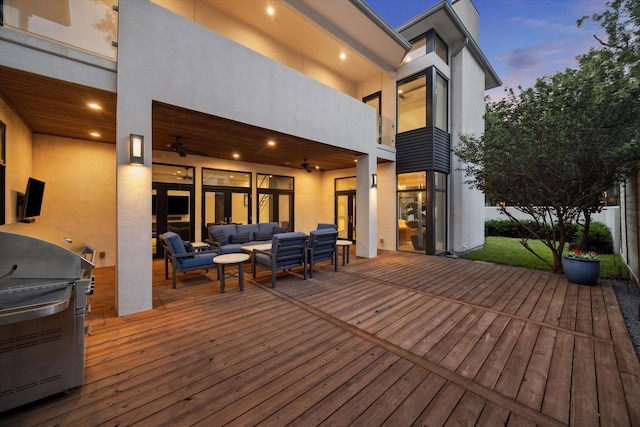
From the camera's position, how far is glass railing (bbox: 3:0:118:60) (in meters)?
2.95

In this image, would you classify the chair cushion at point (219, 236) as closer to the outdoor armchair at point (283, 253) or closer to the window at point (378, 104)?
the outdoor armchair at point (283, 253)

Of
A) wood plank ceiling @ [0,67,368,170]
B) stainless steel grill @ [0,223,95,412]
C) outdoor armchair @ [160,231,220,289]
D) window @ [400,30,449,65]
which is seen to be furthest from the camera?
window @ [400,30,449,65]

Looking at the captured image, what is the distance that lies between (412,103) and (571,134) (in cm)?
472

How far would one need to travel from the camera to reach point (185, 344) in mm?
2699

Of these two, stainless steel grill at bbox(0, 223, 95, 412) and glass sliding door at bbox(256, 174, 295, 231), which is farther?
glass sliding door at bbox(256, 174, 295, 231)

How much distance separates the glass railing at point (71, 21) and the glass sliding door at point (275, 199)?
5.99 m

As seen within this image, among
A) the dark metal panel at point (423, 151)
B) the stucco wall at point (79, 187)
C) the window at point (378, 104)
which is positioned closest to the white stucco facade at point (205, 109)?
the stucco wall at point (79, 187)

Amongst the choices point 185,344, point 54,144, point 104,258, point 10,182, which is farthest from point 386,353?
point 54,144

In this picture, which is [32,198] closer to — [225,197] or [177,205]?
[177,205]

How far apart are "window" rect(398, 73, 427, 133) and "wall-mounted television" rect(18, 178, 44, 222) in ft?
30.1

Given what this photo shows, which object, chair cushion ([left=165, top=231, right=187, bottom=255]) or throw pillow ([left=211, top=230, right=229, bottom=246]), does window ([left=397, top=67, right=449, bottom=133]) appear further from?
chair cushion ([left=165, top=231, right=187, bottom=255])

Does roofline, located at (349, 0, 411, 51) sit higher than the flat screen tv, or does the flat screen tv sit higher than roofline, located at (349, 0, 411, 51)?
roofline, located at (349, 0, 411, 51)

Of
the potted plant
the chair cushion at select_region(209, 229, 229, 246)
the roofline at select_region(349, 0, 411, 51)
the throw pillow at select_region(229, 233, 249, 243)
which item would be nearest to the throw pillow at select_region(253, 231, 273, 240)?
the throw pillow at select_region(229, 233, 249, 243)

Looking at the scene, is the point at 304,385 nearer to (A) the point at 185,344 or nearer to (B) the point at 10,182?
(A) the point at 185,344
